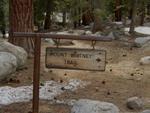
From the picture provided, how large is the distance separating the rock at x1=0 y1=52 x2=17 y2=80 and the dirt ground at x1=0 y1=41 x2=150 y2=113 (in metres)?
0.31

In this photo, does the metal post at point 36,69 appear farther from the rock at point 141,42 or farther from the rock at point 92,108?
the rock at point 141,42

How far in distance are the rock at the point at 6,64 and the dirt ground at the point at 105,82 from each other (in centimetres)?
Result: 31

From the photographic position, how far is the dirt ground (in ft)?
20.5

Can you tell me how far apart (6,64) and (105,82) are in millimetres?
1975

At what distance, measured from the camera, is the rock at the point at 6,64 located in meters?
7.12

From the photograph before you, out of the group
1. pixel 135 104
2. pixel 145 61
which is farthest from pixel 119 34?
pixel 135 104

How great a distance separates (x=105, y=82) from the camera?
314 inches

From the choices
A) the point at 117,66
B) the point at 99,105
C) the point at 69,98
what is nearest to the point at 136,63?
the point at 117,66

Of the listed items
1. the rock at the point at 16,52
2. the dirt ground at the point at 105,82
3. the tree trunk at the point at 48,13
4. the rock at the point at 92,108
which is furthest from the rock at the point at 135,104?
the tree trunk at the point at 48,13

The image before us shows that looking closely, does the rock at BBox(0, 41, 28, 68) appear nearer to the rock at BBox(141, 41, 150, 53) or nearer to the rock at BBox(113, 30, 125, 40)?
the rock at BBox(141, 41, 150, 53)

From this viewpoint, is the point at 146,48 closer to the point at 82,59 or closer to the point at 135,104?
the point at 135,104

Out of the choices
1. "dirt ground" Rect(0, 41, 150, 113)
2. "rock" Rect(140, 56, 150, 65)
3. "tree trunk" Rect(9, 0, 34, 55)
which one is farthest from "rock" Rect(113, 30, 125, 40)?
"tree trunk" Rect(9, 0, 34, 55)

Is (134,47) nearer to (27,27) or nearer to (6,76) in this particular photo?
(27,27)

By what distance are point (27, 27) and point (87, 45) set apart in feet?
12.1
